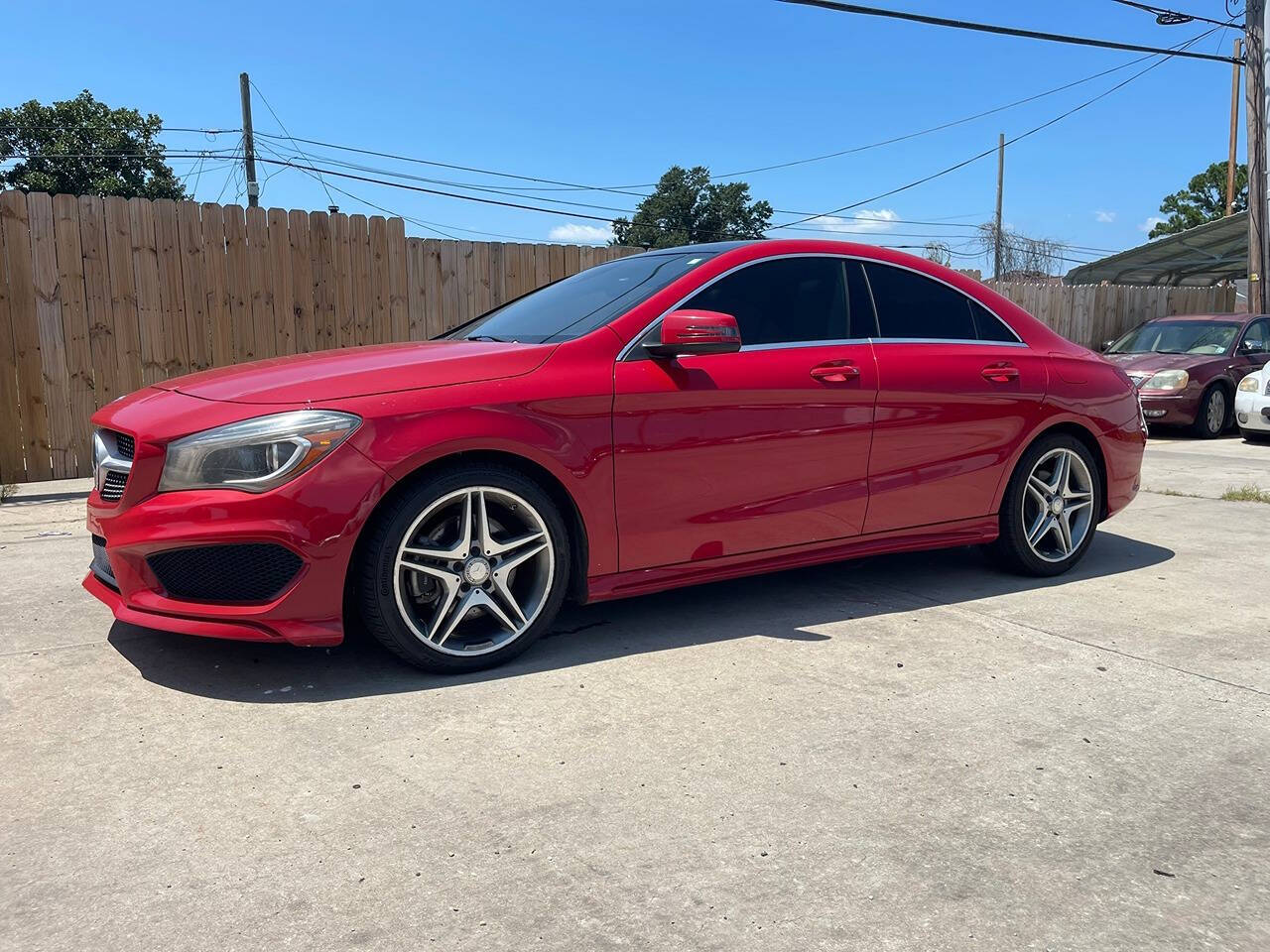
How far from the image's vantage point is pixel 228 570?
3408 mm

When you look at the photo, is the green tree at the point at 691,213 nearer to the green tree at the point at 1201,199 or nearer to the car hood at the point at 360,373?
the green tree at the point at 1201,199

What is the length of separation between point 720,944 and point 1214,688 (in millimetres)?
2432

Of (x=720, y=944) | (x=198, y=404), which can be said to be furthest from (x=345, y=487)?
(x=720, y=944)

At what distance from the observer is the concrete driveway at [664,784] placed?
7.46ft

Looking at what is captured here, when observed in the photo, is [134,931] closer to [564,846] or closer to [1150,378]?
[564,846]

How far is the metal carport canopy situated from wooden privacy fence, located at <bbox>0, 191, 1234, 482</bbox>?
16057 millimetres

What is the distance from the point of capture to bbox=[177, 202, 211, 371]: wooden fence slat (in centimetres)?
807

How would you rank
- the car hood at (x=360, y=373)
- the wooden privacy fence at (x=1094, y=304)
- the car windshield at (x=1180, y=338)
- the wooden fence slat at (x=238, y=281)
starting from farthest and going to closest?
the wooden privacy fence at (x=1094, y=304) < the car windshield at (x=1180, y=338) < the wooden fence slat at (x=238, y=281) < the car hood at (x=360, y=373)

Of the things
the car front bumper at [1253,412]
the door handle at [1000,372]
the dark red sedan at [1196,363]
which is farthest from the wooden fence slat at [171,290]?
the car front bumper at [1253,412]

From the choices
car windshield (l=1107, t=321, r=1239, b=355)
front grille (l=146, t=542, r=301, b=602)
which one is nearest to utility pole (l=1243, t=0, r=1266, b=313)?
car windshield (l=1107, t=321, r=1239, b=355)

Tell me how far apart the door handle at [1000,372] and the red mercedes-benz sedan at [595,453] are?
0.02m

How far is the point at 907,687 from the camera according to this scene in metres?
3.65

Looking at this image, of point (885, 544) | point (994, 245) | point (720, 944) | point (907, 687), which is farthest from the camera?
point (994, 245)

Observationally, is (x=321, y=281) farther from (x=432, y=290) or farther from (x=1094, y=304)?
(x=1094, y=304)
